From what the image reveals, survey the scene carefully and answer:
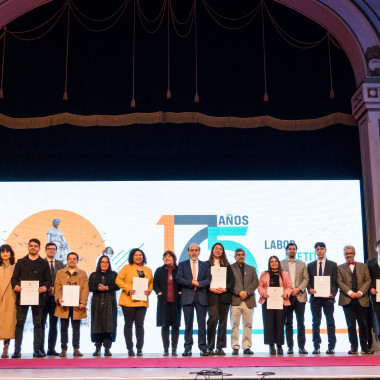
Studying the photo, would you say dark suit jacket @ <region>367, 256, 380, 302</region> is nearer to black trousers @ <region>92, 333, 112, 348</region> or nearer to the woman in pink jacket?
the woman in pink jacket

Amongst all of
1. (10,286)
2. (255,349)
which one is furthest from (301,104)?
(10,286)

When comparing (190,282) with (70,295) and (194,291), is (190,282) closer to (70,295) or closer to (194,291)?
(194,291)

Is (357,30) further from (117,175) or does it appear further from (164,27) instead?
(117,175)

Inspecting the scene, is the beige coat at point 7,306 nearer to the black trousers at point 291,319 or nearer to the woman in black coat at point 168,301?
the woman in black coat at point 168,301

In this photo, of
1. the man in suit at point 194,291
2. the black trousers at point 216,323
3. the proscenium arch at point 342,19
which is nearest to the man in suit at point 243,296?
the black trousers at point 216,323

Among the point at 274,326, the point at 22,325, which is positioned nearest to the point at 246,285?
the point at 274,326

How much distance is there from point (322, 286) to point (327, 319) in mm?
384

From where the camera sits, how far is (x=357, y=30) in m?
7.96

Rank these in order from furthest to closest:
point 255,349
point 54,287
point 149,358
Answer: point 255,349 → point 54,287 → point 149,358

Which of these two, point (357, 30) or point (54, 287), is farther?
point (357, 30)

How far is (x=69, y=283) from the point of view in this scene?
648cm

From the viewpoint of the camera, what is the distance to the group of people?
254 inches

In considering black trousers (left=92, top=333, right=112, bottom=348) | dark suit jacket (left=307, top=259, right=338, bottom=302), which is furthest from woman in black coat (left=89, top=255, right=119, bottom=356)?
dark suit jacket (left=307, top=259, right=338, bottom=302)

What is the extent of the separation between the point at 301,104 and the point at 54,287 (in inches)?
174
